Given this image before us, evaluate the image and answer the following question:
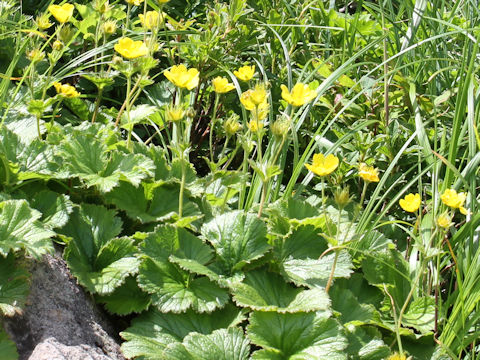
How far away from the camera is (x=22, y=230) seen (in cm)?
168

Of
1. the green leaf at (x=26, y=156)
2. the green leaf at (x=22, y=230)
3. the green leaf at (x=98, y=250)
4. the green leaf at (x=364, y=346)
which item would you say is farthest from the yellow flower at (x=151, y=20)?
the green leaf at (x=364, y=346)

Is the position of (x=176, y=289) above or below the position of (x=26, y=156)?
below

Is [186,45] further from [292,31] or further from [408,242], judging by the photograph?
[408,242]

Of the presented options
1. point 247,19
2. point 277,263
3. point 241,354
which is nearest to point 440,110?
point 247,19

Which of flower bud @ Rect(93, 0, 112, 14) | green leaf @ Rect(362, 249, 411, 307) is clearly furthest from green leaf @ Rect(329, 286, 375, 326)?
flower bud @ Rect(93, 0, 112, 14)

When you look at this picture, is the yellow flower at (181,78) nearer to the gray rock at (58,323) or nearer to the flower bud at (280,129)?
the flower bud at (280,129)

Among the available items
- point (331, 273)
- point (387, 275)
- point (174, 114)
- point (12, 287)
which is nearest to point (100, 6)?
point (174, 114)

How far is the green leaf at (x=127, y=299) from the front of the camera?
1802 millimetres

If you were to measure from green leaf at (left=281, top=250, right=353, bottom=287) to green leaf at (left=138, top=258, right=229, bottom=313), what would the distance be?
22cm

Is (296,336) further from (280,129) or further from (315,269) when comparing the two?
(280,129)

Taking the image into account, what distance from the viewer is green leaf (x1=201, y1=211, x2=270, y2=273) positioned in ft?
6.15

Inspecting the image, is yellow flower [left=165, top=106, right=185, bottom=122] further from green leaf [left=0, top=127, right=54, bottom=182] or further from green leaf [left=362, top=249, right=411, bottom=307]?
green leaf [left=362, top=249, right=411, bottom=307]

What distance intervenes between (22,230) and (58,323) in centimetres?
26

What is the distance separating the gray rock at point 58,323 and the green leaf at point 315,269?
1.75ft
